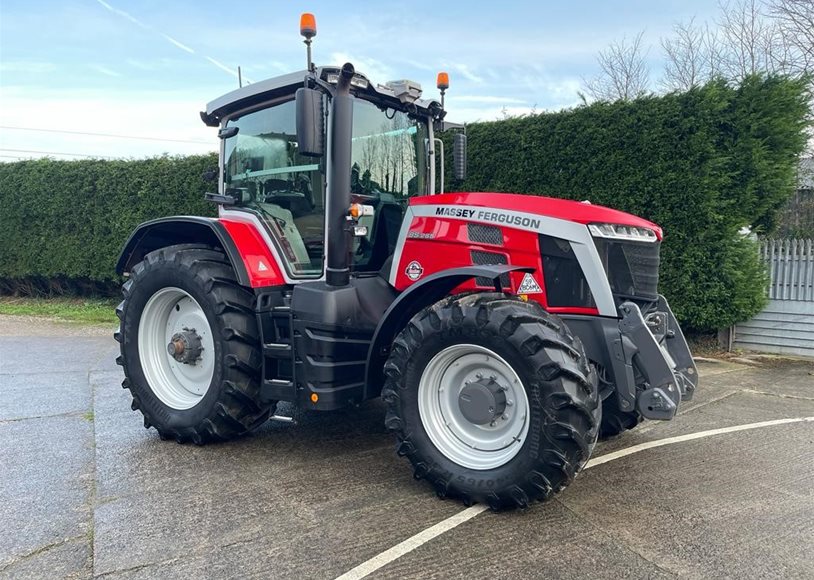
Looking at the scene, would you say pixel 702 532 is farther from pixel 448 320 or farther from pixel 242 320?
pixel 242 320

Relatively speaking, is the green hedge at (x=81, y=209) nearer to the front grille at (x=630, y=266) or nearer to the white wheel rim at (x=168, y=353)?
the white wheel rim at (x=168, y=353)

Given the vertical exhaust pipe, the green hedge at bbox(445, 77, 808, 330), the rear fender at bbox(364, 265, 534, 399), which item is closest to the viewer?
the rear fender at bbox(364, 265, 534, 399)

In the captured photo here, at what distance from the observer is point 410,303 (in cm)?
360

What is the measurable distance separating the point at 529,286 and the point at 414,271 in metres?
0.78

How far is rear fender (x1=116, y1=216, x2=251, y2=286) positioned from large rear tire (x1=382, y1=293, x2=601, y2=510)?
Answer: 4.74ft

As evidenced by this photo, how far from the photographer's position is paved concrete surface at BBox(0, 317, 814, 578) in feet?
8.77

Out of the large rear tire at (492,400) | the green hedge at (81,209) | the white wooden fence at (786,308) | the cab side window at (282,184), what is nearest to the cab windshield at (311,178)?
the cab side window at (282,184)

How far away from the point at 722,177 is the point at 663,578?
5.65 m

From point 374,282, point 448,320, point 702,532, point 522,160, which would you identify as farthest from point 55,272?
point 702,532

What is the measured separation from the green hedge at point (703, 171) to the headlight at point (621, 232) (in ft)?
12.5

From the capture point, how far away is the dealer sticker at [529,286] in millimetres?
3482

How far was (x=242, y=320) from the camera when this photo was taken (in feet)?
13.3

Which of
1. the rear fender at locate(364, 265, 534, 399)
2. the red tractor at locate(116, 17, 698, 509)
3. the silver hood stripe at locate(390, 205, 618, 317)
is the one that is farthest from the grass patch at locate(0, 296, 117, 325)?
the silver hood stripe at locate(390, 205, 618, 317)

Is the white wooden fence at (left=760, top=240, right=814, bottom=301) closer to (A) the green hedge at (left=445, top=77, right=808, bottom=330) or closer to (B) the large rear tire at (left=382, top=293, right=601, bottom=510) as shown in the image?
(A) the green hedge at (left=445, top=77, right=808, bottom=330)
